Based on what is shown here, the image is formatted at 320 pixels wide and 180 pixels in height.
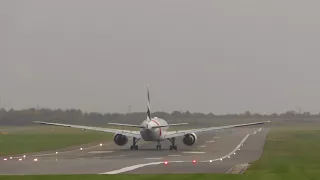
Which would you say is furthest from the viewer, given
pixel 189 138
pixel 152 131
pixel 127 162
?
pixel 189 138

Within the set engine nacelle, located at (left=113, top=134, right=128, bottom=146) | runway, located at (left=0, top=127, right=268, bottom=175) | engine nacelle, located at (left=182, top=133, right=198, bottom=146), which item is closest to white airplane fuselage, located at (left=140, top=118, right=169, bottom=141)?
engine nacelle, located at (left=182, top=133, right=198, bottom=146)

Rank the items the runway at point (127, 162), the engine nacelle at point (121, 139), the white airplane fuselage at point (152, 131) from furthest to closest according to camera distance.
A: the engine nacelle at point (121, 139) < the white airplane fuselage at point (152, 131) < the runway at point (127, 162)

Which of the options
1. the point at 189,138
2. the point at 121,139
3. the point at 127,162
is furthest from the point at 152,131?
the point at 127,162

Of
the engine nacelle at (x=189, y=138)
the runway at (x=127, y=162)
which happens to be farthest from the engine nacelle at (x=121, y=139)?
the runway at (x=127, y=162)

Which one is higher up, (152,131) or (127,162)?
(152,131)

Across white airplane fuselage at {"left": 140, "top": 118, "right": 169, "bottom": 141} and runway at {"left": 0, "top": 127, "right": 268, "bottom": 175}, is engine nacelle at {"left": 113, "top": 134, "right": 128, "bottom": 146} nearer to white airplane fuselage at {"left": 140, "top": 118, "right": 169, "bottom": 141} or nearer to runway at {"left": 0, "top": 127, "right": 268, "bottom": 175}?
white airplane fuselage at {"left": 140, "top": 118, "right": 169, "bottom": 141}

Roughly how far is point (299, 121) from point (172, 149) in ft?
223

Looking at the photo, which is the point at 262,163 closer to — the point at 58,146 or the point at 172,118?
the point at 58,146

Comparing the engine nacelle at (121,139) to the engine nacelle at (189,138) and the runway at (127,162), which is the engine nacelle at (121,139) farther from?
the runway at (127,162)

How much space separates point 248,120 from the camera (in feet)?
382

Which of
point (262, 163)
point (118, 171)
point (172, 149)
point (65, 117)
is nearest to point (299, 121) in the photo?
point (65, 117)

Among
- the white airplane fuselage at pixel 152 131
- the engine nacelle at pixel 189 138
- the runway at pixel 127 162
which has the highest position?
the white airplane fuselage at pixel 152 131

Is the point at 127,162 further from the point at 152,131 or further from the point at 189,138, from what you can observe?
the point at 189,138

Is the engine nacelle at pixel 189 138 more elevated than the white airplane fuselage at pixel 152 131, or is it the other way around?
the white airplane fuselage at pixel 152 131
